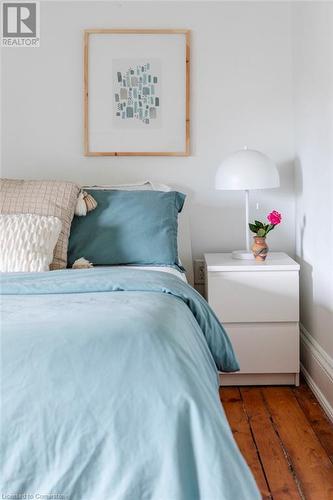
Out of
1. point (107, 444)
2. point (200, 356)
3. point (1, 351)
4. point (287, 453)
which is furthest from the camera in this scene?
point (287, 453)

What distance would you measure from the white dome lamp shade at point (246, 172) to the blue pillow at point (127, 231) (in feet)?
1.02

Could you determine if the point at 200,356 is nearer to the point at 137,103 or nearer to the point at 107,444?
the point at 107,444

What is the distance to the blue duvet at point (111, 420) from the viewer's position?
4.77ft

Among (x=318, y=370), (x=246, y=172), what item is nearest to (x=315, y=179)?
(x=246, y=172)

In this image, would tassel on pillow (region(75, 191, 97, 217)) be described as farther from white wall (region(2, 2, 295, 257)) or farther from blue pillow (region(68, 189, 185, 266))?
white wall (region(2, 2, 295, 257))

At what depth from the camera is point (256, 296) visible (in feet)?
10.4

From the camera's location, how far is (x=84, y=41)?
3600mm

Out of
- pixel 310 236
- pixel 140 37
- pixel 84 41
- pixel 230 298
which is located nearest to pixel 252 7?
→ pixel 140 37

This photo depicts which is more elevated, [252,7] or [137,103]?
[252,7]

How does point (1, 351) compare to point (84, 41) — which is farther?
point (84, 41)

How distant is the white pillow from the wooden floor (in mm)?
1065

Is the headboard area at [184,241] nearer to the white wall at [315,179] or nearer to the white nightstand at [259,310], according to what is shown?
the white nightstand at [259,310]

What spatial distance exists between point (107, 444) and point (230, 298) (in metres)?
1.78

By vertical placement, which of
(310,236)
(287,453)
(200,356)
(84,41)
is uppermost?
Answer: (84,41)
